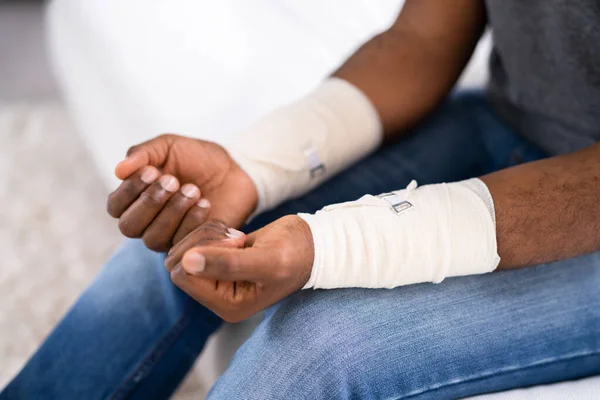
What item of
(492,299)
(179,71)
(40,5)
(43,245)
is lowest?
(492,299)

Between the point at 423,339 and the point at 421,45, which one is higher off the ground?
the point at 421,45

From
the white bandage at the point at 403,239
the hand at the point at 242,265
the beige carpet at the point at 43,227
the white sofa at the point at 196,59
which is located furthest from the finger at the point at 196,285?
the beige carpet at the point at 43,227

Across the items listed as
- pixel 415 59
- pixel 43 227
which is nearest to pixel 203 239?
pixel 415 59

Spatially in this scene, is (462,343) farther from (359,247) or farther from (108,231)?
(108,231)

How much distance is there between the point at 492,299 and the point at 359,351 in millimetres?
172

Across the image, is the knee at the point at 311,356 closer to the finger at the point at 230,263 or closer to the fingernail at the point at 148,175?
the finger at the point at 230,263

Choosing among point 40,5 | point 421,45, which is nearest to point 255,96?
point 421,45

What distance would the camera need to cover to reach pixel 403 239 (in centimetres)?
69

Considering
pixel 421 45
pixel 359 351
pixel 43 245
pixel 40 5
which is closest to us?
pixel 359 351

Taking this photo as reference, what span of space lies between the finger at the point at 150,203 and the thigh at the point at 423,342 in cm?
17

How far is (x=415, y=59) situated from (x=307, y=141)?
22cm

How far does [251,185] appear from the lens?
821 millimetres

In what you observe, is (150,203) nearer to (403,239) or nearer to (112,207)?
(112,207)

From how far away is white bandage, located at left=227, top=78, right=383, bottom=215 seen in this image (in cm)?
84
